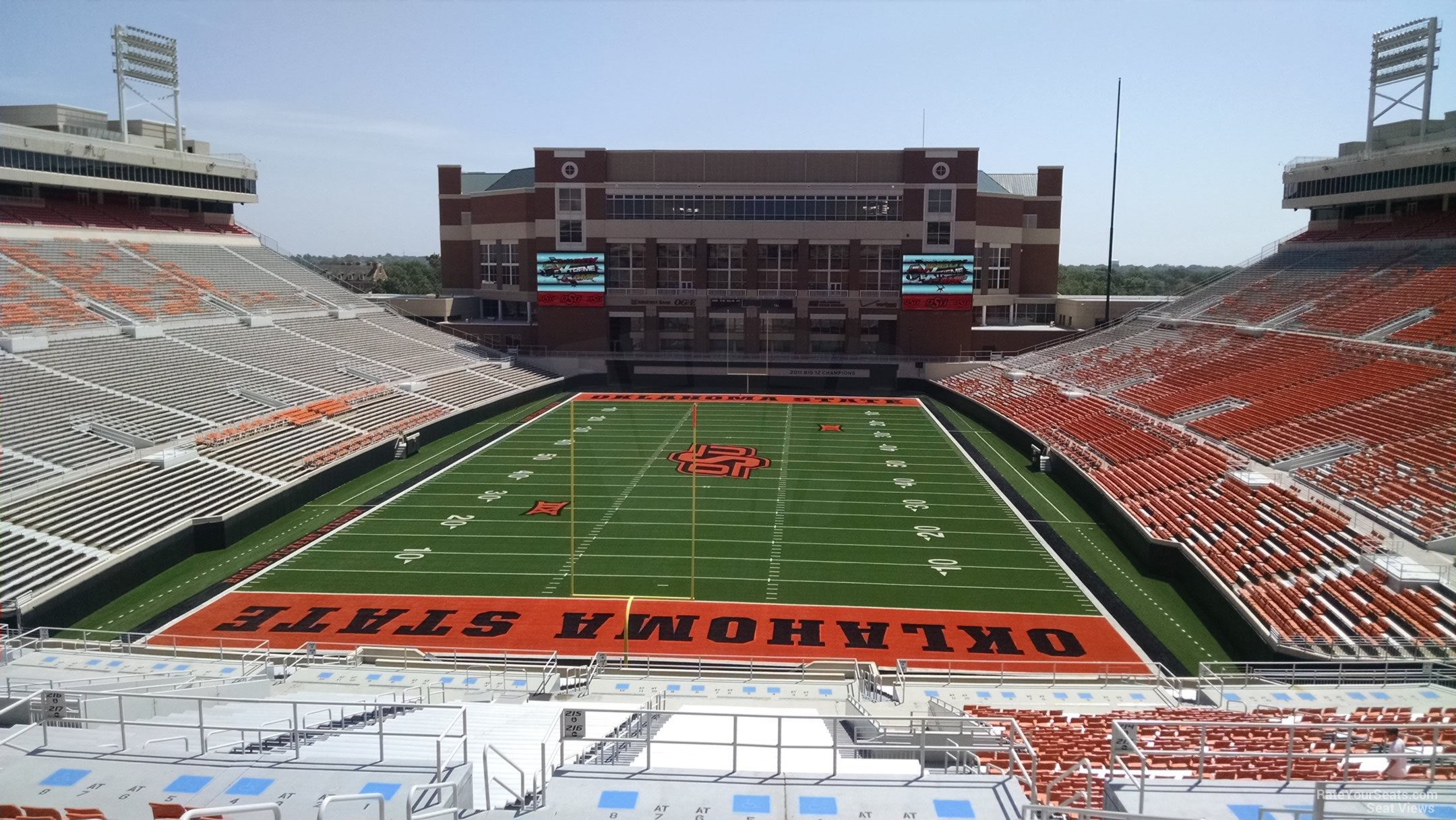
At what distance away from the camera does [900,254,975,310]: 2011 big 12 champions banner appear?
114 feet

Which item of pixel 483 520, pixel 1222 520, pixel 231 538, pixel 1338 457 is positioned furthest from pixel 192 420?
pixel 1338 457

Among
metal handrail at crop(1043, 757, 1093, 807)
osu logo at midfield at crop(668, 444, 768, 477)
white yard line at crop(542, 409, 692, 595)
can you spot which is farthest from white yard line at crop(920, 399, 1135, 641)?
metal handrail at crop(1043, 757, 1093, 807)

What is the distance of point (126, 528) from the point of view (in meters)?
14.5

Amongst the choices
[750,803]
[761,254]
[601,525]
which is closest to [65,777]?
[750,803]

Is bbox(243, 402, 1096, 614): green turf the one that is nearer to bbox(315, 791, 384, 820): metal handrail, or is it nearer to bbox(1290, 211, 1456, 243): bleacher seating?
bbox(315, 791, 384, 820): metal handrail

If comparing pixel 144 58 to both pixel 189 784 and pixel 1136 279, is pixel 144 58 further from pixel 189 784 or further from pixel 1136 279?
pixel 1136 279

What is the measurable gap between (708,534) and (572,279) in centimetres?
2101

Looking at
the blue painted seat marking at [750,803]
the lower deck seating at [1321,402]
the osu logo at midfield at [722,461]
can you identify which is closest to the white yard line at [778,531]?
the osu logo at midfield at [722,461]

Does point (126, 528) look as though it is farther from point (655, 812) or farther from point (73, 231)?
point (73, 231)

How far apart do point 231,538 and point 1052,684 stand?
13.5 m

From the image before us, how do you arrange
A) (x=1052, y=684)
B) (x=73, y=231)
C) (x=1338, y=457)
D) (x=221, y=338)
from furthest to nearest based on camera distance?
(x=73, y=231) < (x=221, y=338) < (x=1338, y=457) < (x=1052, y=684)

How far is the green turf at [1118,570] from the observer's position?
476 inches

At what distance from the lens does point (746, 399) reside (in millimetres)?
32438

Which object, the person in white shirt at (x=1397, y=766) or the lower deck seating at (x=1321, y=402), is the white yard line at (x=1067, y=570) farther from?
the person in white shirt at (x=1397, y=766)
